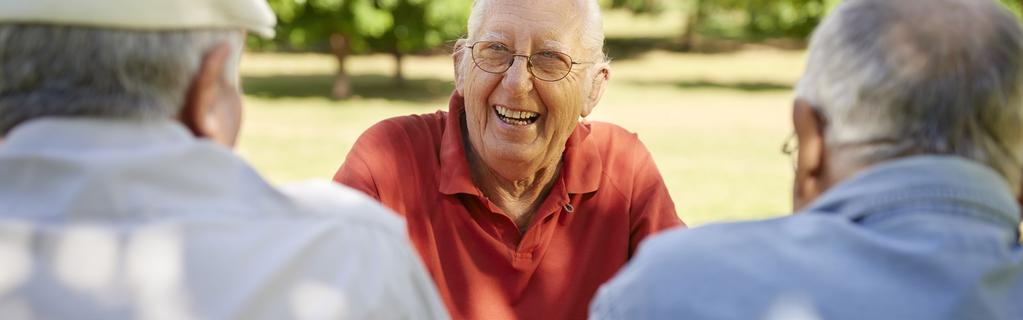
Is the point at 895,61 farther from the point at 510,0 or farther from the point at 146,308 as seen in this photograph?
the point at 510,0

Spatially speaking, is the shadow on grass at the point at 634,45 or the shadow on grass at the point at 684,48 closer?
the shadow on grass at the point at 634,45

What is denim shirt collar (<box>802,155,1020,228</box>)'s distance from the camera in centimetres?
157

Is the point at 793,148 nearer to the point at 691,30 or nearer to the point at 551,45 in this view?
the point at 551,45

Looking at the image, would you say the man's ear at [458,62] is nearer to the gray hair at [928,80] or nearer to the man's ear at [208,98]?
the man's ear at [208,98]

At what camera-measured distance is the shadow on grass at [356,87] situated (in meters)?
21.2

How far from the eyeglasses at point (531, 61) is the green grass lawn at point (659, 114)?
243 inches

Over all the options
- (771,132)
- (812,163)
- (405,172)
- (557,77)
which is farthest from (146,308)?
(771,132)

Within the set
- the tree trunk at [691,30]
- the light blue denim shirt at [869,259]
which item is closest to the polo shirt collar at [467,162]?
the light blue denim shirt at [869,259]

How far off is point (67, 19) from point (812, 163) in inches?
43.1

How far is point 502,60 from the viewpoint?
3.12m

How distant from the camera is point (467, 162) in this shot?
3115 millimetres

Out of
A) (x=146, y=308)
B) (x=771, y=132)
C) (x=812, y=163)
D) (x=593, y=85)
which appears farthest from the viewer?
(x=771, y=132)

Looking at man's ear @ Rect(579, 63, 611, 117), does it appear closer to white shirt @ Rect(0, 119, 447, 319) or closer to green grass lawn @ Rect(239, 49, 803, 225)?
white shirt @ Rect(0, 119, 447, 319)

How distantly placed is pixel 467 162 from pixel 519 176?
148 millimetres
